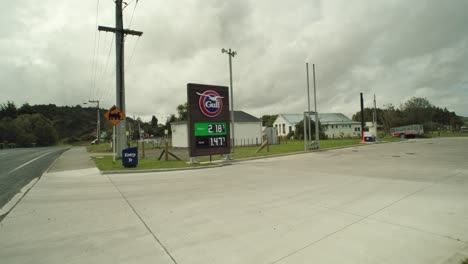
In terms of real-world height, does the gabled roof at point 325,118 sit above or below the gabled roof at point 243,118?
above

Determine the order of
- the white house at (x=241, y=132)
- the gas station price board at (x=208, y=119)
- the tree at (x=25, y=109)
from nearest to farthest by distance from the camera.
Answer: the gas station price board at (x=208, y=119) → the white house at (x=241, y=132) → the tree at (x=25, y=109)

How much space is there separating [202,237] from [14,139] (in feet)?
259

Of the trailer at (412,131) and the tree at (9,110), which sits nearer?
the trailer at (412,131)

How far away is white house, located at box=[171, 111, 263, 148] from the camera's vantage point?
34125 millimetres

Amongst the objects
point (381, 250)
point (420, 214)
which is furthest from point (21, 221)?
point (420, 214)

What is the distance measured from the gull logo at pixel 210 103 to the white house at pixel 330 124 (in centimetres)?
4653

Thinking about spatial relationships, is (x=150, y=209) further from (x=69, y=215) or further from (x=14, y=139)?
(x=14, y=139)

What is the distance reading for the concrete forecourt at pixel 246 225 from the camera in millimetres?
2992

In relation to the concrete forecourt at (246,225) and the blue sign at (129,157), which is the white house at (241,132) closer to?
the blue sign at (129,157)

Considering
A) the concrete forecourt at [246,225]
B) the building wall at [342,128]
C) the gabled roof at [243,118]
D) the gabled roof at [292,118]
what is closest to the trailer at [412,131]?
the building wall at [342,128]

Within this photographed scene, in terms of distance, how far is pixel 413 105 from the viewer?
57.0 m

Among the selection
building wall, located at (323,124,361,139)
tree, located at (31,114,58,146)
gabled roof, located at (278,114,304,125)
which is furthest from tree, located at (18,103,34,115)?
building wall, located at (323,124,361,139)

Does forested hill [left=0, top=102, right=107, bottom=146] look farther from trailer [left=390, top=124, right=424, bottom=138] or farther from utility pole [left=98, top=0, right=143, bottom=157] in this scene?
trailer [left=390, top=124, right=424, bottom=138]

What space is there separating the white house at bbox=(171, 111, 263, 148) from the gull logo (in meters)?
19.0
